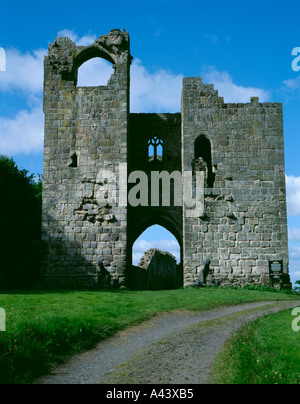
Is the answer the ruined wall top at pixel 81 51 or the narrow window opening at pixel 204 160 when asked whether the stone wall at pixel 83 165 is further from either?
the narrow window opening at pixel 204 160

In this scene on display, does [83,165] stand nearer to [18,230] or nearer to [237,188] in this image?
[18,230]

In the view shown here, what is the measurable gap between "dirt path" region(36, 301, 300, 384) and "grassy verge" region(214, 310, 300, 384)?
226 mm

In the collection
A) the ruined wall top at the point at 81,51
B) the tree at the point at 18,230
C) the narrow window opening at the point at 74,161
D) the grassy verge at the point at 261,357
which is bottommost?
the grassy verge at the point at 261,357

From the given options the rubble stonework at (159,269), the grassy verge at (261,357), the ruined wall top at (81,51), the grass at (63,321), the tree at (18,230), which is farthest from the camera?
the rubble stonework at (159,269)

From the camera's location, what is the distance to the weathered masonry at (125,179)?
17.4m

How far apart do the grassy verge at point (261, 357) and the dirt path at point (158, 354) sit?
0.23m

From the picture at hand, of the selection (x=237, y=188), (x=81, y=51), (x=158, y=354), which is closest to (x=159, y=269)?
(x=237, y=188)

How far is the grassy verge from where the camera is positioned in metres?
5.46

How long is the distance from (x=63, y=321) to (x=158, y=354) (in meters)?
1.96

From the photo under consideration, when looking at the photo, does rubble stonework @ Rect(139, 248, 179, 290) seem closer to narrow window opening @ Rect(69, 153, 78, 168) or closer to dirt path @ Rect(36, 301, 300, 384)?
narrow window opening @ Rect(69, 153, 78, 168)

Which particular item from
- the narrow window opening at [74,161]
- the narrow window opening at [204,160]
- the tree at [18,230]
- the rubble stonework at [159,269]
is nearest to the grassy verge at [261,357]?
the narrow window opening at [204,160]

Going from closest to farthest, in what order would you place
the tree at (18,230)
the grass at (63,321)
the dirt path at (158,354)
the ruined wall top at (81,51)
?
1. the dirt path at (158,354)
2. the grass at (63,321)
3. the ruined wall top at (81,51)
4. the tree at (18,230)
